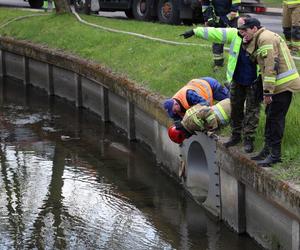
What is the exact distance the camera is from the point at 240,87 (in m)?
8.05

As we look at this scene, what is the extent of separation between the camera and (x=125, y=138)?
1325 cm

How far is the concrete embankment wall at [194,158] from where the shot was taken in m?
7.36

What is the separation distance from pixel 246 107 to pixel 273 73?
1027 millimetres

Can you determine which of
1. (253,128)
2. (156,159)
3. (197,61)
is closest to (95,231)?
(253,128)

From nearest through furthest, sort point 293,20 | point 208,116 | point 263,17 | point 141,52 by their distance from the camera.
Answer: point 208,116 < point 293,20 < point 141,52 < point 263,17

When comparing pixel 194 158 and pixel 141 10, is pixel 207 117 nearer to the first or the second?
pixel 194 158

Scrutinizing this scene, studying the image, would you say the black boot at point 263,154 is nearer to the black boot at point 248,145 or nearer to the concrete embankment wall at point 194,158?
the concrete embankment wall at point 194,158

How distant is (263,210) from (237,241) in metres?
0.66

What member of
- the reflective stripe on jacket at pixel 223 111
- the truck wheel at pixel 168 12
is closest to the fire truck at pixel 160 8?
the truck wheel at pixel 168 12

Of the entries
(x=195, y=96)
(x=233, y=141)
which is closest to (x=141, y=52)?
(x=195, y=96)

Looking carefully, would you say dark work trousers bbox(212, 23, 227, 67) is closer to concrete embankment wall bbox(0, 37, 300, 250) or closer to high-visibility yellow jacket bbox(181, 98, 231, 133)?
concrete embankment wall bbox(0, 37, 300, 250)

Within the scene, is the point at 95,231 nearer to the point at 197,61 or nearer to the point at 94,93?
the point at 197,61

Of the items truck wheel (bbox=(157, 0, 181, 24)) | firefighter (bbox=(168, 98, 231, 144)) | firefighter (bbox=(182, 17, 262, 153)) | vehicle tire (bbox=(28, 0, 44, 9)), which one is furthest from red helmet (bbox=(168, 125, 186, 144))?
vehicle tire (bbox=(28, 0, 44, 9))

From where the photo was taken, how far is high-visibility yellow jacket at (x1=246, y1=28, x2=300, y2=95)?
712 cm
